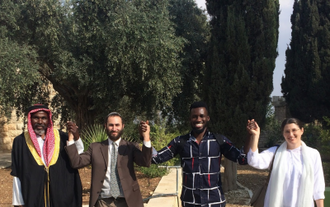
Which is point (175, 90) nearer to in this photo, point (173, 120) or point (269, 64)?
point (173, 120)

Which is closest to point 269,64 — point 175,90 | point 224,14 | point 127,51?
point 224,14

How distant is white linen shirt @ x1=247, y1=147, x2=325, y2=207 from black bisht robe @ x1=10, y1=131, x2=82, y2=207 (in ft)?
5.31

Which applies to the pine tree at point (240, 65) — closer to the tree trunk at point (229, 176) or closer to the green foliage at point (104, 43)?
the tree trunk at point (229, 176)

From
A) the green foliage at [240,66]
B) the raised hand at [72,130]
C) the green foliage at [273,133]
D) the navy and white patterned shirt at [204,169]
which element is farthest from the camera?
the green foliage at [273,133]

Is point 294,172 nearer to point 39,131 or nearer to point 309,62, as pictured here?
point 39,131

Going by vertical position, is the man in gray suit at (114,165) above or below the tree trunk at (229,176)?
above

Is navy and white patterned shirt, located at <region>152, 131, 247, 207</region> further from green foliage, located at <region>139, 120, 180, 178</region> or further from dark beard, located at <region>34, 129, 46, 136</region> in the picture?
green foliage, located at <region>139, 120, 180, 178</region>

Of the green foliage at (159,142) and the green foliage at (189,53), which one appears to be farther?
the green foliage at (189,53)

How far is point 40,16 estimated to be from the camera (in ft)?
25.3

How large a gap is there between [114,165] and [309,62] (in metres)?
11.0

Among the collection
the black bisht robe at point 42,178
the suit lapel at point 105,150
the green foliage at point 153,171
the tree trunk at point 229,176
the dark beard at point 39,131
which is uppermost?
the dark beard at point 39,131

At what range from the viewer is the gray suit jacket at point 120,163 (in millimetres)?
2730

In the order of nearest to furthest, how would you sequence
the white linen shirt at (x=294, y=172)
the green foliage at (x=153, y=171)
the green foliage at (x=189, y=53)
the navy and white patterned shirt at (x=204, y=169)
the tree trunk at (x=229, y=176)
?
the white linen shirt at (x=294, y=172) → the navy and white patterned shirt at (x=204, y=169) → the green foliage at (x=153, y=171) → the green foliage at (x=189, y=53) → the tree trunk at (x=229, y=176)

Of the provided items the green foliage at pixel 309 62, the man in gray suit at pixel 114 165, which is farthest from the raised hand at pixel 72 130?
the green foliage at pixel 309 62
